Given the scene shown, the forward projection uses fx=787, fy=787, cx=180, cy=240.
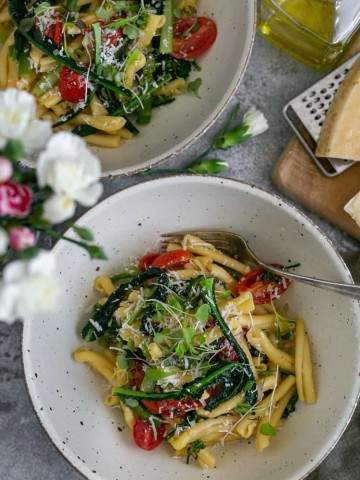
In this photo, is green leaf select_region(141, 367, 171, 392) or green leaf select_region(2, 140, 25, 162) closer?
green leaf select_region(2, 140, 25, 162)

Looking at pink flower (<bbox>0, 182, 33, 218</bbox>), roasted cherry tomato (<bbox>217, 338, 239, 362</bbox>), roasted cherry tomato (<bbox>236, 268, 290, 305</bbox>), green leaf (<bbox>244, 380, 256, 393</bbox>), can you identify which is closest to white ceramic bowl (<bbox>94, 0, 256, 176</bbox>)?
roasted cherry tomato (<bbox>236, 268, 290, 305</bbox>)

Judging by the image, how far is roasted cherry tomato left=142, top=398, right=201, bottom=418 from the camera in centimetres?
193

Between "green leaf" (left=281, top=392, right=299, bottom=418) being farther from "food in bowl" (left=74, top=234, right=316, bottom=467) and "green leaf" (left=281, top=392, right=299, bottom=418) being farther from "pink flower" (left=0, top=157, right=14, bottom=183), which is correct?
"pink flower" (left=0, top=157, right=14, bottom=183)

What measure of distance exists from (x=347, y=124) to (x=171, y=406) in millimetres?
874

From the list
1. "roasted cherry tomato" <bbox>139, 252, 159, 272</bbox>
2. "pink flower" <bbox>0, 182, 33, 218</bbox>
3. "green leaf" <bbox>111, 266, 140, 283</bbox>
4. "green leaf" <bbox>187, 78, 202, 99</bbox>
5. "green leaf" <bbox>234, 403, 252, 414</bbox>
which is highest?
"pink flower" <bbox>0, 182, 33, 218</bbox>

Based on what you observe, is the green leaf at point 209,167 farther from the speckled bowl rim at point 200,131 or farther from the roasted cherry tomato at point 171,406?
the roasted cherry tomato at point 171,406

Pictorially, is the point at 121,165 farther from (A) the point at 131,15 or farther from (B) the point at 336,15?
(B) the point at 336,15

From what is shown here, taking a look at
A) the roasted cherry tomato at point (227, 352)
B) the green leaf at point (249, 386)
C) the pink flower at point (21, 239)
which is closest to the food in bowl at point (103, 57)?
the roasted cherry tomato at point (227, 352)

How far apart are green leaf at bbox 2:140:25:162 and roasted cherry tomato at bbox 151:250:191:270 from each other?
0.93 metres

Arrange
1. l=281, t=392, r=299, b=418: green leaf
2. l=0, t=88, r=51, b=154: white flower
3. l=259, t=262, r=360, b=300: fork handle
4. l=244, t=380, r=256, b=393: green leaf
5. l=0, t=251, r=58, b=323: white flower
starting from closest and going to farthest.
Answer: l=0, t=251, r=58, b=323: white flower < l=0, t=88, r=51, b=154: white flower < l=259, t=262, r=360, b=300: fork handle < l=244, t=380, r=256, b=393: green leaf < l=281, t=392, r=299, b=418: green leaf

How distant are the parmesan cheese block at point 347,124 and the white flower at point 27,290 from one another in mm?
1218

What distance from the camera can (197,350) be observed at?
6.21 feet

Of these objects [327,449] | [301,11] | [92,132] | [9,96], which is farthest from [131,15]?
[327,449]

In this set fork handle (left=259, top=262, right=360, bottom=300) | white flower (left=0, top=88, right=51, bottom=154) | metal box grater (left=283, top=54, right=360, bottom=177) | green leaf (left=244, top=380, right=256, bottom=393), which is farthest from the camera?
metal box grater (left=283, top=54, right=360, bottom=177)
